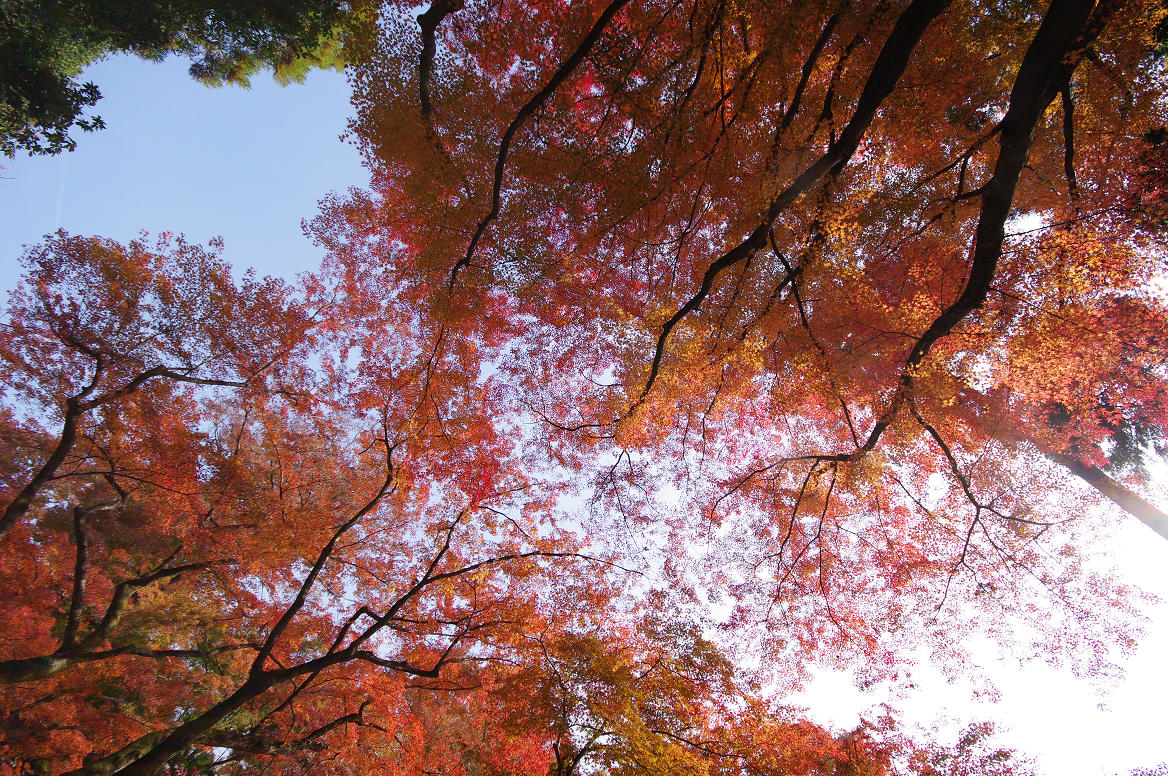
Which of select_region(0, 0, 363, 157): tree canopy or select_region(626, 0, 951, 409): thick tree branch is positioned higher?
select_region(0, 0, 363, 157): tree canopy

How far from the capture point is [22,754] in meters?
9.23

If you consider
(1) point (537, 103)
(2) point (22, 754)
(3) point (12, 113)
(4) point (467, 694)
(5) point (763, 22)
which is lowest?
(2) point (22, 754)

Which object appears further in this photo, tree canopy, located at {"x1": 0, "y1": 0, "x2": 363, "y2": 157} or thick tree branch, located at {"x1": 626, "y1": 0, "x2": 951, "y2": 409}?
tree canopy, located at {"x1": 0, "y1": 0, "x2": 363, "y2": 157}

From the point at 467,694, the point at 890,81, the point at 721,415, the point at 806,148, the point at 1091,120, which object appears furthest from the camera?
the point at 467,694

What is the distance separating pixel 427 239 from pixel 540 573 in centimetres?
728

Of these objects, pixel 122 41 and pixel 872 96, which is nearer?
pixel 872 96

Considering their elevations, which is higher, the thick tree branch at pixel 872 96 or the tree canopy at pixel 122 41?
the tree canopy at pixel 122 41

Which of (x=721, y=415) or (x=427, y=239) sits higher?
(x=427, y=239)

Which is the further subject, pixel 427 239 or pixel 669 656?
pixel 427 239

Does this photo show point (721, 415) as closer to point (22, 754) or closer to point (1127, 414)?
point (1127, 414)

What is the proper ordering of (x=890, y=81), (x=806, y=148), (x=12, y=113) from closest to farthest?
(x=890, y=81) → (x=806, y=148) → (x=12, y=113)

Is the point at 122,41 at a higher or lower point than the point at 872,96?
higher

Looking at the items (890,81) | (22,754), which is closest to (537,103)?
(890,81)

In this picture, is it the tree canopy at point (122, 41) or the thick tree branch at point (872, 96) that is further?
the tree canopy at point (122, 41)
